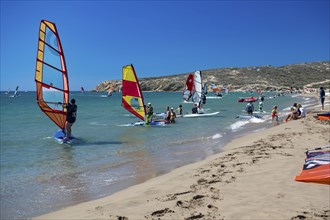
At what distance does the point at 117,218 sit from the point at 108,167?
464 centimetres

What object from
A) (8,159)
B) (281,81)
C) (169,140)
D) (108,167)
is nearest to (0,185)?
(108,167)

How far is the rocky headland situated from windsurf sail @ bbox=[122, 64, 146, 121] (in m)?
101

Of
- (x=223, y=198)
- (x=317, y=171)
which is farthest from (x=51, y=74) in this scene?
(x=317, y=171)

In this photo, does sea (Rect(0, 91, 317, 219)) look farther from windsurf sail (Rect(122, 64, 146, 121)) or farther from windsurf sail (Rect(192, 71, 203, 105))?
windsurf sail (Rect(192, 71, 203, 105))

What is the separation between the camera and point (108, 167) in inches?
345

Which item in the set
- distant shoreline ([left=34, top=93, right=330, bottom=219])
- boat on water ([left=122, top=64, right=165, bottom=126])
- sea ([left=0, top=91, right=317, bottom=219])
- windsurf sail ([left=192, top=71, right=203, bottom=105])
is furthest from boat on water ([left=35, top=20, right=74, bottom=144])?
windsurf sail ([left=192, top=71, right=203, bottom=105])

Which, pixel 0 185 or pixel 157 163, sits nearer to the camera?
pixel 0 185

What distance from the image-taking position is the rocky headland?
120688 mm

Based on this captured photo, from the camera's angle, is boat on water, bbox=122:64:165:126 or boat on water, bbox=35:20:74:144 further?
boat on water, bbox=122:64:165:126

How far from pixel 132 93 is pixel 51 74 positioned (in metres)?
7.92

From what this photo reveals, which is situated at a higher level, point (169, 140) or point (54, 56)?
point (54, 56)

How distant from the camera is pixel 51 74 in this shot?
12.5 metres

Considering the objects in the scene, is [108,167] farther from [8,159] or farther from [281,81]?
[281,81]

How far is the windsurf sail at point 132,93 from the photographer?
19.8 m
